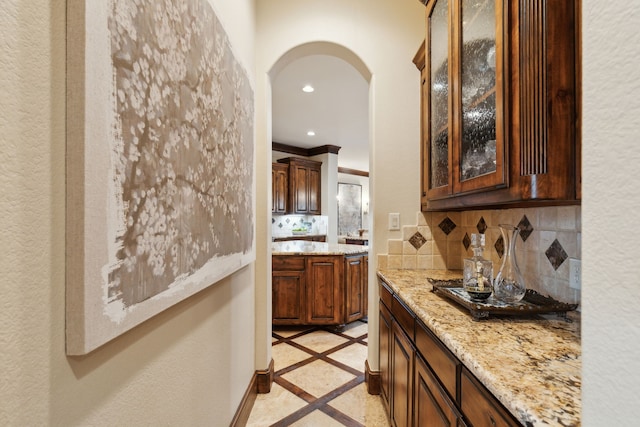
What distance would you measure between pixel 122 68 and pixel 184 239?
1.61 feet

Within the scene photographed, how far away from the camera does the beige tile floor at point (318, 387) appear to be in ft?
6.24

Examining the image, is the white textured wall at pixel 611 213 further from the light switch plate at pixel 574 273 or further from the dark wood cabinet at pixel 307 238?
the dark wood cabinet at pixel 307 238

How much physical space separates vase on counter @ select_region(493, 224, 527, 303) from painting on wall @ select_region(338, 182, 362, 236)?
8.58m

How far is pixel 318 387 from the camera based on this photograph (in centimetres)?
227

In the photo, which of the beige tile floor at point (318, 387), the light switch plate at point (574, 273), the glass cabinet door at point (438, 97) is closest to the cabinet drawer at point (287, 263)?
the beige tile floor at point (318, 387)

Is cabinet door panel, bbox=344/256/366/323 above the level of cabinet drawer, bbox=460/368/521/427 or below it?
below

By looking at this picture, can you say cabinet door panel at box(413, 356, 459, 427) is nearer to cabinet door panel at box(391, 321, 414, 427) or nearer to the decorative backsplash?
cabinet door panel at box(391, 321, 414, 427)

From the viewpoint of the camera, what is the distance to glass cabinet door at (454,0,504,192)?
1026 mm

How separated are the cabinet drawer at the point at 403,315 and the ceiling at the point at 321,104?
1.96 meters

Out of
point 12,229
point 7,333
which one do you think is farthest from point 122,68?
point 7,333

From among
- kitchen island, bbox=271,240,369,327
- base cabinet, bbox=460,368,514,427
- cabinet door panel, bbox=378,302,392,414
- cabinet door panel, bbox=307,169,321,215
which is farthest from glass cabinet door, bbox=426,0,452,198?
A: cabinet door panel, bbox=307,169,321,215

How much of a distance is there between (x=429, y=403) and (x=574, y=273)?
2.37 ft

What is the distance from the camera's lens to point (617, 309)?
0.38m

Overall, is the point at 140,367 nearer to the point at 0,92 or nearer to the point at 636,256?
the point at 0,92
